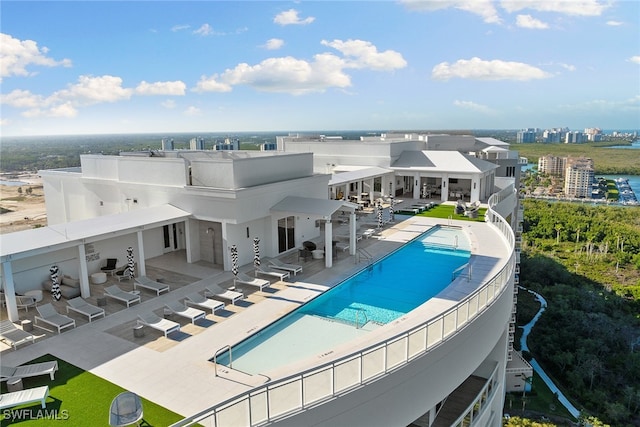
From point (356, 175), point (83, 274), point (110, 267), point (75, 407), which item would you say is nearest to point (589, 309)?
point (356, 175)

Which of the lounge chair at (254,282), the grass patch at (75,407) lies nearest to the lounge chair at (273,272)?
the lounge chair at (254,282)

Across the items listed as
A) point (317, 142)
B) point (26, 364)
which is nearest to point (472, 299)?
point (26, 364)

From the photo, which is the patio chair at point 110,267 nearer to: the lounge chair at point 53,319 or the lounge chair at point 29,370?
the lounge chair at point 53,319

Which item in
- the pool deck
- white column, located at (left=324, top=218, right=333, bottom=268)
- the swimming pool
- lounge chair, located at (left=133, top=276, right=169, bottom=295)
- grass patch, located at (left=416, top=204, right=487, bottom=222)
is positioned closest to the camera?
the pool deck

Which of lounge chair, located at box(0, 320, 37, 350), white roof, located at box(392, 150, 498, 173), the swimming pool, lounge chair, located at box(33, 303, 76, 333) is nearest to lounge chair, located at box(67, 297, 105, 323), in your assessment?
lounge chair, located at box(33, 303, 76, 333)

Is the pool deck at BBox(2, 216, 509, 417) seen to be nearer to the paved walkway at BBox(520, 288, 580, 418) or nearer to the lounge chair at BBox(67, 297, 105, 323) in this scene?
the lounge chair at BBox(67, 297, 105, 323)

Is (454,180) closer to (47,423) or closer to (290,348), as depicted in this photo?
(290,348)
